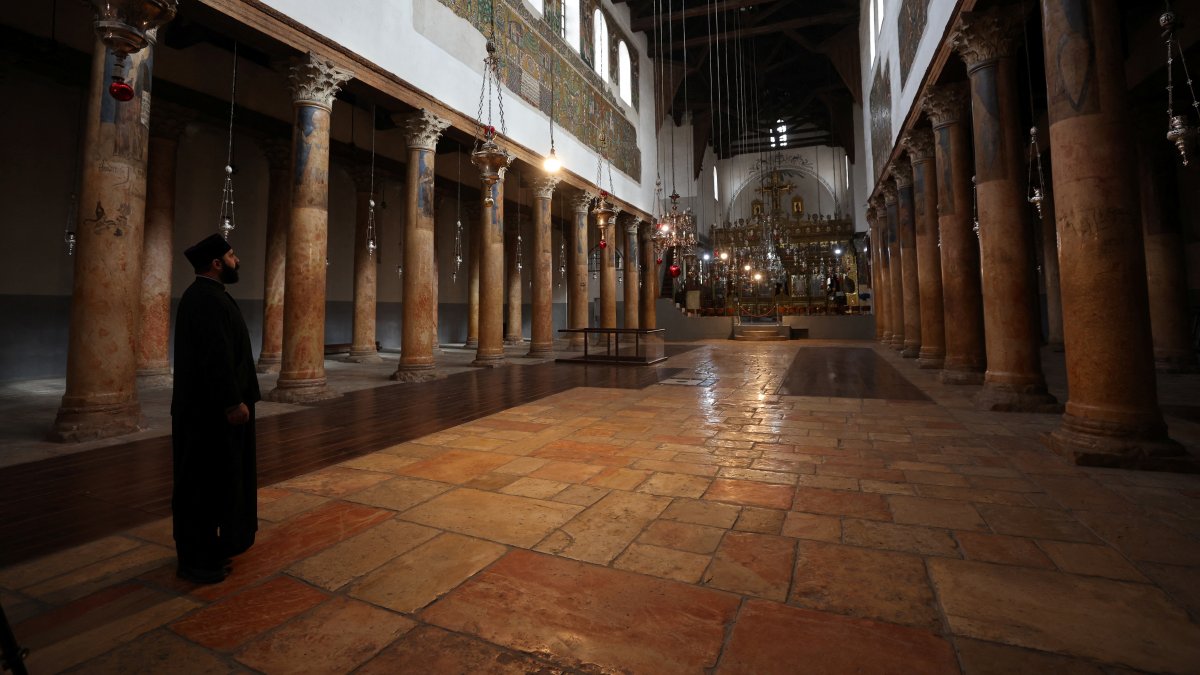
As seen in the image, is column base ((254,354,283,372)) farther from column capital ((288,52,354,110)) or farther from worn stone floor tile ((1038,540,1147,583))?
worn stone floor tile ((1038,540,1147,583))

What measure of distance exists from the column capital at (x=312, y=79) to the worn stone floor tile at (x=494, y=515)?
6716mm

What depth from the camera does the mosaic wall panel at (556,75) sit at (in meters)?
11.2

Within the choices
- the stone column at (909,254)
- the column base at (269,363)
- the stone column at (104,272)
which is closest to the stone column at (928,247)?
the stone column at (909,254)

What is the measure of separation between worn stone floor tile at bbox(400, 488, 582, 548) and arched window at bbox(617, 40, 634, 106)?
704 inches

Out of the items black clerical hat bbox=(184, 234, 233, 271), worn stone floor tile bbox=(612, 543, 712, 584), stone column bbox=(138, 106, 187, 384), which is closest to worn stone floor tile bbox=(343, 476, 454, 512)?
worn stone floor tile bbox=(612, 543, 712, 584)

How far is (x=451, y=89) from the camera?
9.82 metres

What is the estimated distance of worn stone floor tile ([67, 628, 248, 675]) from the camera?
1.61 metres

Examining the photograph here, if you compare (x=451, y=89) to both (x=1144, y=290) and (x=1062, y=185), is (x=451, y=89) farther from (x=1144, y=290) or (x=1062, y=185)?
(x=1144, y=290)

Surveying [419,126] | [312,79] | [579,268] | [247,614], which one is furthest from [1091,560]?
[579,268]

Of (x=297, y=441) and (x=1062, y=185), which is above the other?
(x=1062, y=185)

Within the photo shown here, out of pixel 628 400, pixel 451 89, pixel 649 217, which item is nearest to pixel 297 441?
pixel 628 400

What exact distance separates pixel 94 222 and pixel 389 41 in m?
5.38

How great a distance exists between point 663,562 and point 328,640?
1.35 metres

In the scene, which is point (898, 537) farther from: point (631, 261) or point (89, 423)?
point (631, 261)
